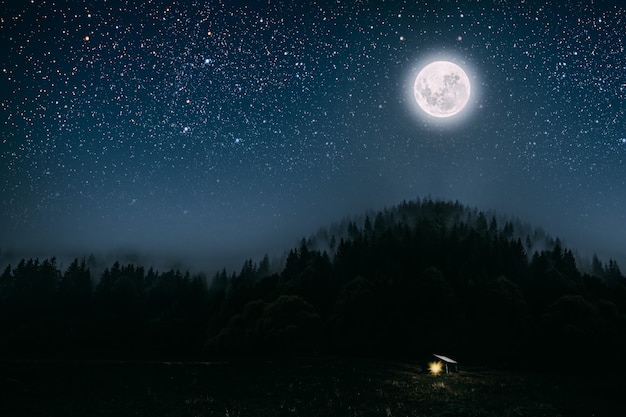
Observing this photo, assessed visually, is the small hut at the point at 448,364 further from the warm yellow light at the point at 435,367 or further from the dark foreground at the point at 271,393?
the dark foreground at the point at 271,393

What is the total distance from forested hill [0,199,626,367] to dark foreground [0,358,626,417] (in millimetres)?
22902

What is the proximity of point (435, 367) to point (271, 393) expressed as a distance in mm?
22144

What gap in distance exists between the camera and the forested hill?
299ft

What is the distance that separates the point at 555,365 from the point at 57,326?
150 m

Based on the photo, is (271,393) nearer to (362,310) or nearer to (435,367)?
(435,367)

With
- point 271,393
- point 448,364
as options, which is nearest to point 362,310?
point 448,364

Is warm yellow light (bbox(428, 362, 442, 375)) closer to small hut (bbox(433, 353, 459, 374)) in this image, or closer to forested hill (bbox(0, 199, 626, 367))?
small hut (bbox(433, 353, 459, 374))

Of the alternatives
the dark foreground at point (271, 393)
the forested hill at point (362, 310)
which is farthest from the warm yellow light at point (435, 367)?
the forested hill at point (362, 310)

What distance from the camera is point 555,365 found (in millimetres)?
80250

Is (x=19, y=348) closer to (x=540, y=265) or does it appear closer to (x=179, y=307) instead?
(x=179, y=307)

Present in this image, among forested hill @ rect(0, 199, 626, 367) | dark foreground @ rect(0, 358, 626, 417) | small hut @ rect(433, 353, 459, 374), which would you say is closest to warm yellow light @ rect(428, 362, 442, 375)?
small hut @ rect(433, 353, 459, 374)

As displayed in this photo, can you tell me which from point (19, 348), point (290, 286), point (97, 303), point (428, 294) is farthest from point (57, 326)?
point (428, 294)

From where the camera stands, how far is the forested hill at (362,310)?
91000 millimetres

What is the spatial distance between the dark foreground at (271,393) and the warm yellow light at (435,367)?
216cm
